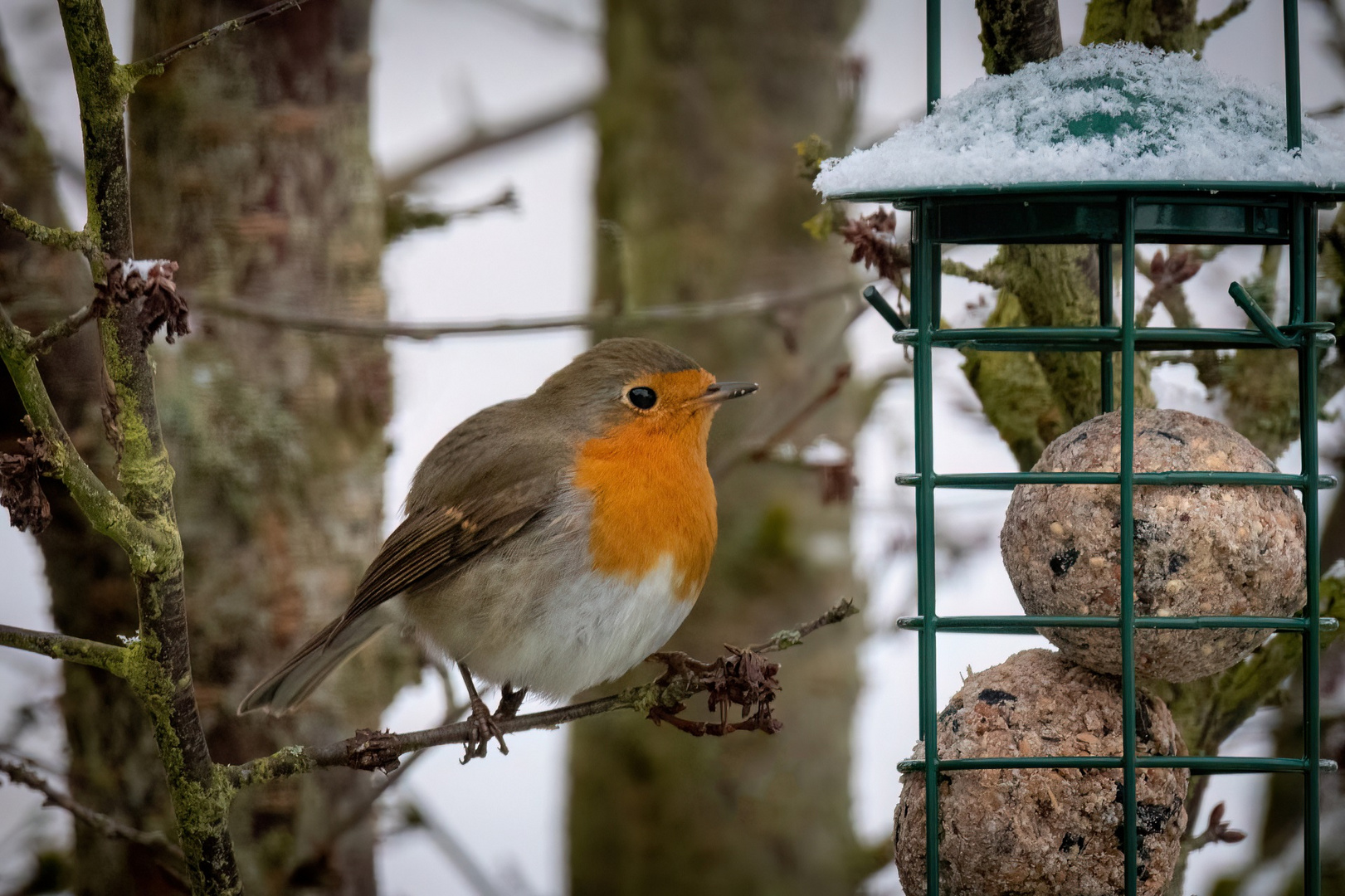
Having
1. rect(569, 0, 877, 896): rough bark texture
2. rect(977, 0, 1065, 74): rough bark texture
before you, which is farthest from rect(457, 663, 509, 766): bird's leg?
rect(569, 0, 877, 896): rough bark texture

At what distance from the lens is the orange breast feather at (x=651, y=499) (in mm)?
3861

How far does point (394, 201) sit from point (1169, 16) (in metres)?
2.48

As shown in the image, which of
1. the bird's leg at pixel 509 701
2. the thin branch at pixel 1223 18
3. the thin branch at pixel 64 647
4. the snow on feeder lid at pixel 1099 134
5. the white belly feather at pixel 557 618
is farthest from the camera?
the bird's leg at pixel 509 701

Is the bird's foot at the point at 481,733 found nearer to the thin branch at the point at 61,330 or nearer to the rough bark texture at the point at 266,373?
the rough bark texture at the point at 266,373

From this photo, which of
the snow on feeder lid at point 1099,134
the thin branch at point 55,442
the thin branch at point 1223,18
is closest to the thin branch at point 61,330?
the thin branch at point 55,442

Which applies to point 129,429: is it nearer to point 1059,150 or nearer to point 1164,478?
point 1059,150

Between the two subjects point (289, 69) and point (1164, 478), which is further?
point (289, 69)

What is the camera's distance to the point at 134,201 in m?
4.25

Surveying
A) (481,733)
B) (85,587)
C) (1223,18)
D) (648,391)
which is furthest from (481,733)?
(1223,18)

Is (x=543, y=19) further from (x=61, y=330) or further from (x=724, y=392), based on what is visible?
(x=61, y=330)

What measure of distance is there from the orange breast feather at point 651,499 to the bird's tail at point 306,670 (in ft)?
2.41

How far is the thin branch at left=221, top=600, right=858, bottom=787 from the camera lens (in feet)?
9.04

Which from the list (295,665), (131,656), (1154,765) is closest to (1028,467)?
(1154,765)

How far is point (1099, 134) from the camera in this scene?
2668 millimetres
